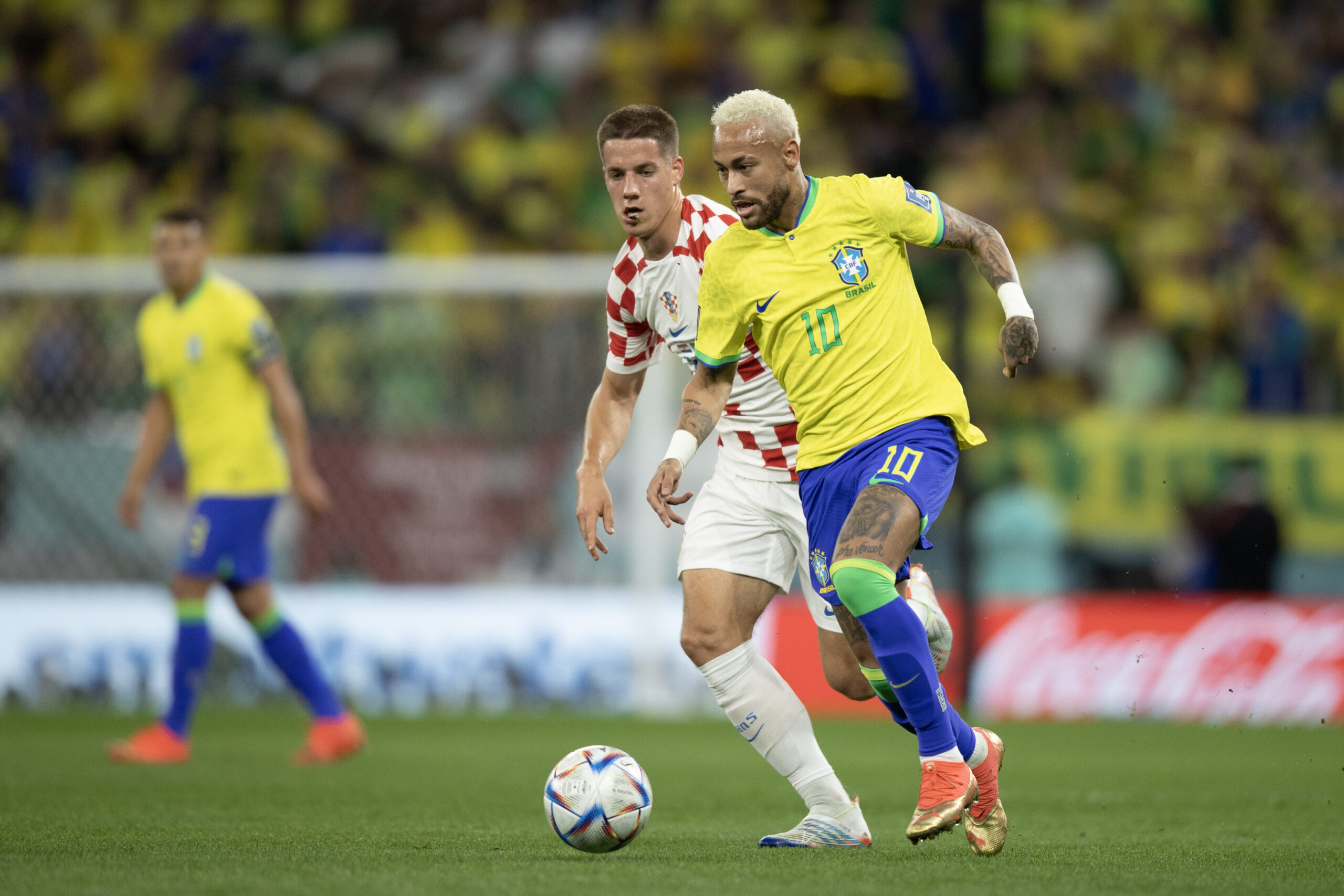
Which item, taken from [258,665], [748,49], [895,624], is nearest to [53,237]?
[258,665]

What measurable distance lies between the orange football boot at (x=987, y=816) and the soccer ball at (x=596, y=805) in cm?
95

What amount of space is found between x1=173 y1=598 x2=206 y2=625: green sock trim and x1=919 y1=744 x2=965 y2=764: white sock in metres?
4.75

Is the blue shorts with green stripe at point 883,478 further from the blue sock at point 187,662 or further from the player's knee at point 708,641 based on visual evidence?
the blue sock at point 187,662

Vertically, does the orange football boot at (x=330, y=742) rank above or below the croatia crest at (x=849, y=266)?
below

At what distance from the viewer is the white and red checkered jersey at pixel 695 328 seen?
5.57m

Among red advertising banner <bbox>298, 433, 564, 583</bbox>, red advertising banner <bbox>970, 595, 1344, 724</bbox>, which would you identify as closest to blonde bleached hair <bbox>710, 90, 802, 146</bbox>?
red advertising banner <bbox>970, 595, 1344, 724</bbox>

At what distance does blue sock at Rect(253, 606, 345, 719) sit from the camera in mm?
8445

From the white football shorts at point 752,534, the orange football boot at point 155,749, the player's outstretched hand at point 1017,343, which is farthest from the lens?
the orange football boot at point 155,749

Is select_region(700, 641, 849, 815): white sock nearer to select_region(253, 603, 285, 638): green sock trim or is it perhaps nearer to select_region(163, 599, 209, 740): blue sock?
select_region(253, 603, 285, 638): green sock trim

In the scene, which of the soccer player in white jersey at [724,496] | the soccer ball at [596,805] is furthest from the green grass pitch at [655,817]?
the soccer player in white jersey at [724,496]

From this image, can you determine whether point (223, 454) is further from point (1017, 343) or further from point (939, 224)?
point (1017, 343)

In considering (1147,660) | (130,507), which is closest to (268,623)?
(130,507)

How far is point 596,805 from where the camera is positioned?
196 inches

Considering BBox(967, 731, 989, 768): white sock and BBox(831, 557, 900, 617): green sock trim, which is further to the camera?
BBox(967, 731, 989, 768): white sock
